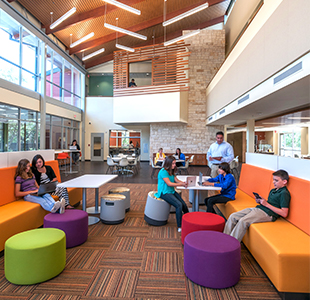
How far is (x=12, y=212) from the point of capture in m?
3.19

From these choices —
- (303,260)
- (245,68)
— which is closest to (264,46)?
(245,68)

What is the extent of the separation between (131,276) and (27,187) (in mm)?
2472

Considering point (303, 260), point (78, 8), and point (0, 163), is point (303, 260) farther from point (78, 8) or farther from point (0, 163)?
point (78, 8)

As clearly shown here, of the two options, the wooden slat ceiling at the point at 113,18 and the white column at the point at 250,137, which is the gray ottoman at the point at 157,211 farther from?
the wooden slat ceiling at the point at 113,18

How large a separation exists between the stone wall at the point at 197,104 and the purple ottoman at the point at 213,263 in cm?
1171

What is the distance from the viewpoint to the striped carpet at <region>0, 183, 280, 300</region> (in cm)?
216

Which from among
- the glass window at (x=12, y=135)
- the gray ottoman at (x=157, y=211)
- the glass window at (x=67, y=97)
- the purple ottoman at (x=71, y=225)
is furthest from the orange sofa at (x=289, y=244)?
the glass window at (x=67, y=97)

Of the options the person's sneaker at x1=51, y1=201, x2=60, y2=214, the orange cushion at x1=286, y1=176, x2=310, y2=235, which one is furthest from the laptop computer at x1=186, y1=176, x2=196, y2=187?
the person's sneaker at x1=51, y1=201, x2=60, y2=214

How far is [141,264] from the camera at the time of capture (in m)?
2.74

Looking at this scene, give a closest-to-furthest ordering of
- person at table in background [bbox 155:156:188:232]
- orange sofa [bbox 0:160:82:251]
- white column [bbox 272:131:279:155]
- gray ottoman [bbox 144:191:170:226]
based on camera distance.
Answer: orange sofa [bbox 0:160:82:251] < person at table in background [bbox 155:156:188:232] < gray ottoman [bbox 144:191:170:226] < white column [bbox 272:131:279:155]

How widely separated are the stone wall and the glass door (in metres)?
5.25

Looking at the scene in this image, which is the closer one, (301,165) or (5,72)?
(301,165)

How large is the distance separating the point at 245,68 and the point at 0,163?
236 inches

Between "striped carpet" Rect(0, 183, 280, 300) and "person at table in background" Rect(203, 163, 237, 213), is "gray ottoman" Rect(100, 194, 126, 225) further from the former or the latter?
"person at table in background" Rect(203, 163, 237, 213)
